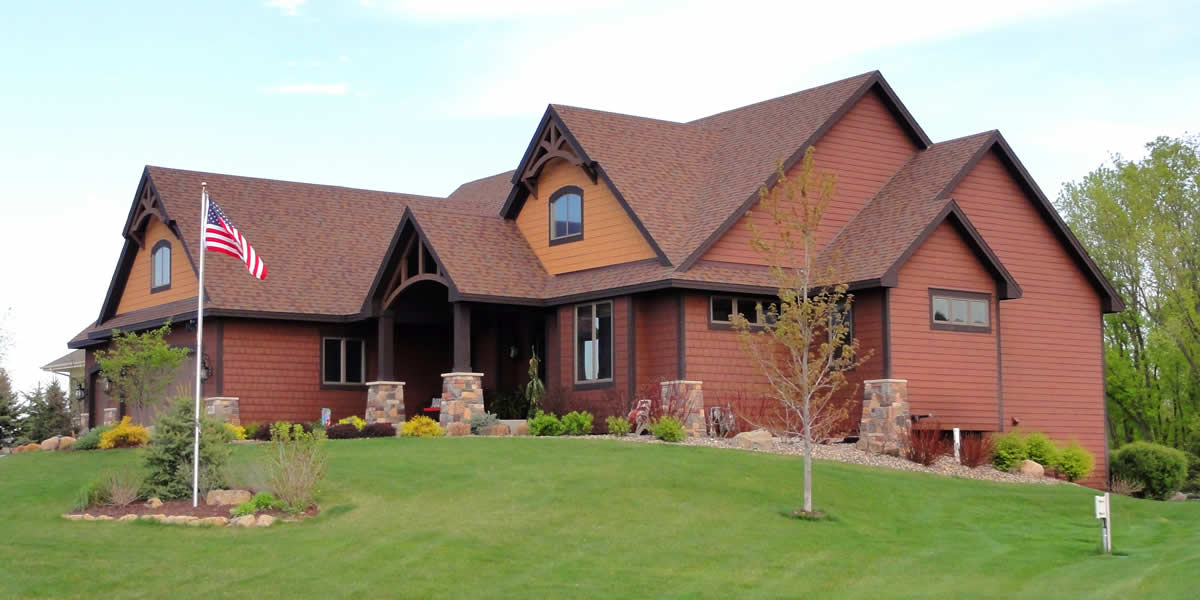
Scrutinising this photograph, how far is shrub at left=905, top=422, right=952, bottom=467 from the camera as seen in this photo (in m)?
27.2

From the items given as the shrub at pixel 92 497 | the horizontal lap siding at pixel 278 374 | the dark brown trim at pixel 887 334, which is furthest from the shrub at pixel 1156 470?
the shrub at pixel 92 497

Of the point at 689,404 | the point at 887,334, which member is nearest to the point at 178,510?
the point at 689,404

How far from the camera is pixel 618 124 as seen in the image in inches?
1321

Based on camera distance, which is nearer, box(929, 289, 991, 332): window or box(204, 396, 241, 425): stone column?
box(929, 289, 991, 332): window

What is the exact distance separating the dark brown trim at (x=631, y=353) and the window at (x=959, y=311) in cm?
626

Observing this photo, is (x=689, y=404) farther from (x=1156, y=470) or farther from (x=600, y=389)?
(x=1156, y=470)

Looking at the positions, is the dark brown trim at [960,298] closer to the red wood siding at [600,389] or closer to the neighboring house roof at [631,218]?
the neighboring house roof at [631,218]

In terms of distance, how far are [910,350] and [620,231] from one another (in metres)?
6.77

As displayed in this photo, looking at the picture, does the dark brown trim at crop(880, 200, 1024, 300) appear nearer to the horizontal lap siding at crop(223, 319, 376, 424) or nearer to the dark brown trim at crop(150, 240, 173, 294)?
the horizontal lap siding at crop(223, 319, 376, 424)

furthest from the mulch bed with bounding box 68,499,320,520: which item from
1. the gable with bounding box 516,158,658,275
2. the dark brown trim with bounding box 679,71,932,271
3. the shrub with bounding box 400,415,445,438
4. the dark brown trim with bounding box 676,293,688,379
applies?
the gable with bounding box 516,158,658,275

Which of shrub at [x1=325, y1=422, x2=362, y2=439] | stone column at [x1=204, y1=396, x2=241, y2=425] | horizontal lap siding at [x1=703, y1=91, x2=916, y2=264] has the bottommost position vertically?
shrub at [x1=325, y1=422, x2=362, y2=439]

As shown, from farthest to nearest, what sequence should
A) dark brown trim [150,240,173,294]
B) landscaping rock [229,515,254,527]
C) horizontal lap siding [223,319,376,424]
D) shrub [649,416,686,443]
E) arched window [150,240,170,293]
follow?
arched window [150,240,170,293], dark brown trim [150,240,173,294], horizontal lap siding [223,319,376,424], shrub [649,416,686,443], landscaping rock [229,515,254,527]

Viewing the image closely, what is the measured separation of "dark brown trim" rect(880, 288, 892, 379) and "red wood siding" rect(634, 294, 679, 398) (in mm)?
4229

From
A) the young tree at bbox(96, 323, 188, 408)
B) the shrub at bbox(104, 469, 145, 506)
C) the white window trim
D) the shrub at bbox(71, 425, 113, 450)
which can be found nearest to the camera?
the shrub at bbox(104, 469, 145, 506)
